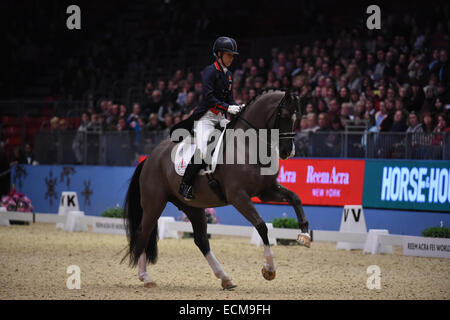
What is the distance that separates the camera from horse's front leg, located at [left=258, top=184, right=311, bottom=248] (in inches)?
322

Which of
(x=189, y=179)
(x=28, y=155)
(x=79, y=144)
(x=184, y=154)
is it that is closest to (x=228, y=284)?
(x=189, y=179)

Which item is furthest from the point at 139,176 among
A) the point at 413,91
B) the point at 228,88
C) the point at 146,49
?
the point at 146,49

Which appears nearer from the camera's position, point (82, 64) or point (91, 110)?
point (91, 110)

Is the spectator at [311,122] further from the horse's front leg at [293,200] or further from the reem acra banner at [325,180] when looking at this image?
the horse's front leg at [293,200]

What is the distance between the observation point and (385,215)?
14.7m

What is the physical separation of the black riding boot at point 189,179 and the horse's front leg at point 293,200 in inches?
37.2

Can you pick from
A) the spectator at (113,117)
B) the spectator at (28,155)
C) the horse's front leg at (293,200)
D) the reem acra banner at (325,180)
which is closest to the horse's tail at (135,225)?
the horse's front leg at (293,200)

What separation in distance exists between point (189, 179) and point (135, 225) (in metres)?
1.48

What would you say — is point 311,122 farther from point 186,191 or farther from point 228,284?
point 228,284

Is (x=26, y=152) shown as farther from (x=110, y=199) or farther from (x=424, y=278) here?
(x=424, y=278)

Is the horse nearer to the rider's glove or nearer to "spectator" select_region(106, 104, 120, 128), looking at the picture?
the rider's glove

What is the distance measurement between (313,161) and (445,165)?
321 cm

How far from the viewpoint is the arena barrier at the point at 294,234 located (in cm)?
1255

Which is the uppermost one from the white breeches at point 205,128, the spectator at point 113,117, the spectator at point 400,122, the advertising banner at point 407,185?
the white breeches at point 205,128
